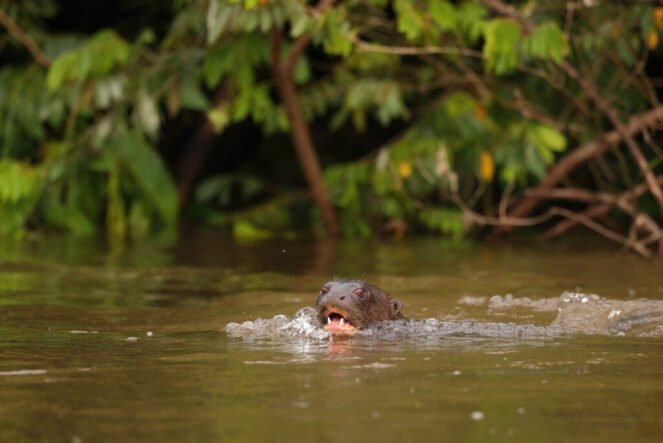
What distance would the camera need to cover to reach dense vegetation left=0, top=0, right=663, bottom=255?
10.5 m

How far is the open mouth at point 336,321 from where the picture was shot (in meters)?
6.16

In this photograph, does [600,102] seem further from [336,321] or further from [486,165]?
[336,321]

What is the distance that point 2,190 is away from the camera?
39.7 feet

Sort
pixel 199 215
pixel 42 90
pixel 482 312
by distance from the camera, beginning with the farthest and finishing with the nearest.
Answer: pixel 199 215 < pixel 42 90 < pixel 482 312

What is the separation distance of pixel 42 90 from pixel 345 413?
30.4 ft

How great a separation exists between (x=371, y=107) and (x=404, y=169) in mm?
1416

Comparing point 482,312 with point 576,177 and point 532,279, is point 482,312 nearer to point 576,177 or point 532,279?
point 532,279

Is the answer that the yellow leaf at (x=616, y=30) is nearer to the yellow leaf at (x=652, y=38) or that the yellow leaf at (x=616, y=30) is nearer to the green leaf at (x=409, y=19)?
the yellow leaf at (x=652, y=38)

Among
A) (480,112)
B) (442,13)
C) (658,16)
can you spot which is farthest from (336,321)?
(480,112)

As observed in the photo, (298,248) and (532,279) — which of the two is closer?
(532,279)

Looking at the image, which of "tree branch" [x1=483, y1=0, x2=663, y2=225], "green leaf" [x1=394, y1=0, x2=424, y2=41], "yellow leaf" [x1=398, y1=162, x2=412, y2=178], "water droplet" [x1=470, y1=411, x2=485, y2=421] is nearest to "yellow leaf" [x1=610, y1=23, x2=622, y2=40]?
"tree branch" [x1=483, y1=0, x2=663, y2=225]

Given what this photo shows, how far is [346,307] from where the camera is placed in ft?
20.2

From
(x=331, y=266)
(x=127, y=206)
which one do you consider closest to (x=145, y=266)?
(x=331, y=266)

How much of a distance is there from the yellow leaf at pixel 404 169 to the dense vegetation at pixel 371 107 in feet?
0.06
